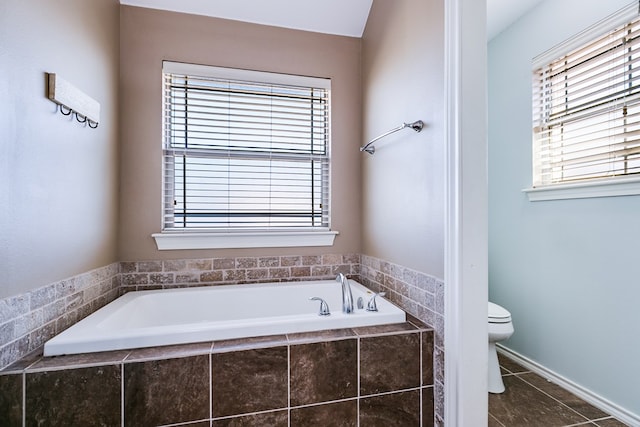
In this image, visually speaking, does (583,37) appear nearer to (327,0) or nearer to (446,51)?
(446,51)

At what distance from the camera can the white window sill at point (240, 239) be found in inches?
80.5

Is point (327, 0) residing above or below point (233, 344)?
above

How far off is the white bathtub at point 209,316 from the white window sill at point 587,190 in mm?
1431

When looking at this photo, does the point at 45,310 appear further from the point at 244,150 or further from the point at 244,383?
the point at 244,150

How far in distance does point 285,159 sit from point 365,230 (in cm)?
82

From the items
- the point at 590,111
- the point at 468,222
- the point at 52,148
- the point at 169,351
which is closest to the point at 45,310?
the point at 169,351

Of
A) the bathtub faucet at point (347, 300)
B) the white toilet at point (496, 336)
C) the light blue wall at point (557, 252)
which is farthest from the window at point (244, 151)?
the light blue wall at point (557, 252)

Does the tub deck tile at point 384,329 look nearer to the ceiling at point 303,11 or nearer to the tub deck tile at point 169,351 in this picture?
the tub deck tile at point 169,351

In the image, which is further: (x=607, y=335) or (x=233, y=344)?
(x=607, y=335)

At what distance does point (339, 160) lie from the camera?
2348 mm

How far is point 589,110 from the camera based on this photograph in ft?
6.40

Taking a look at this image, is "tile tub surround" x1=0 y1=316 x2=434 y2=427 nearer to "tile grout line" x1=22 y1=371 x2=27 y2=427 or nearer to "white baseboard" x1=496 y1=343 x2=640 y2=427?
"tile grout line" x1=22 y1=371 x2=27 y2=427

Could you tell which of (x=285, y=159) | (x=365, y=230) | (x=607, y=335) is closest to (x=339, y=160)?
(x=285, y=159)

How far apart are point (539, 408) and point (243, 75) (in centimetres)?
287
